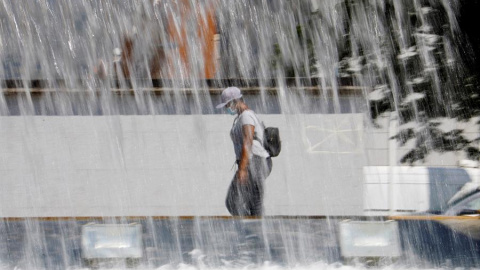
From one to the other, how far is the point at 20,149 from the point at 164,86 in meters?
1.87

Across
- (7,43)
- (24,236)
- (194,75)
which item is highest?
(7,43)

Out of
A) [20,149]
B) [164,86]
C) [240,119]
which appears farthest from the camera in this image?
[20,149]

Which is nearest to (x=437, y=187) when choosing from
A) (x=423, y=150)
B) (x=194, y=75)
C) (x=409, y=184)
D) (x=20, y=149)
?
(x=409, y=184)

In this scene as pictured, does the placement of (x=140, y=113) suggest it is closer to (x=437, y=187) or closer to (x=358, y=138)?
(x=358, y=138)

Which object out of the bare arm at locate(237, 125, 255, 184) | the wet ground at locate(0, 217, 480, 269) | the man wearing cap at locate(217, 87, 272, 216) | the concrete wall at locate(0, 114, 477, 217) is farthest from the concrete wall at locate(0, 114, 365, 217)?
the wet ground at locate(0, 217, 480, 269)

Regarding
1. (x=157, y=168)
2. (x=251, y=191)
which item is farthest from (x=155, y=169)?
(x=251, y=191)

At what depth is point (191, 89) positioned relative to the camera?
7.22m

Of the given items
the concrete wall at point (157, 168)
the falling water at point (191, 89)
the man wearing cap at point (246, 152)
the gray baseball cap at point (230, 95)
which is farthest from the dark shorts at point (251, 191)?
the concrete wall at point (157, 168)

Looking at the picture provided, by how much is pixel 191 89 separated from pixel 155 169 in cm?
105

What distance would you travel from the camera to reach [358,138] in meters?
7.52

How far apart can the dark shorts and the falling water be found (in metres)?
0.73

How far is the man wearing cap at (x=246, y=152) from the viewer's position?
4.84 meters

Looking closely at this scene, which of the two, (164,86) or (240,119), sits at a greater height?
(164,86)

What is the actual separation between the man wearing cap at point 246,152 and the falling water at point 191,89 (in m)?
0.90
